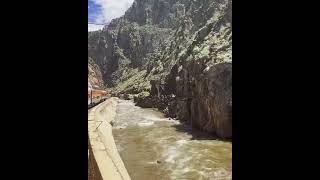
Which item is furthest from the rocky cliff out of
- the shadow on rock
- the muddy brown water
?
the muddy brown water

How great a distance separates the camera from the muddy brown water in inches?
845

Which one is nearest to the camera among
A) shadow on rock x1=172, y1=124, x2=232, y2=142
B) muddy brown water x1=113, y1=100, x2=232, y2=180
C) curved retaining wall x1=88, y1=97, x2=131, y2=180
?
curved retaining wall x1=88, y1=97, x2=131, y2=180

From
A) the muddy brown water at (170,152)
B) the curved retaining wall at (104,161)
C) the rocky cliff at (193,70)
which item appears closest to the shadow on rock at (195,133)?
the muddy brown water at (170,152)

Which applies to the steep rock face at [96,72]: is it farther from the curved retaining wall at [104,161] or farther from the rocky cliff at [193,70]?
the curved retaining wall at [104,161]

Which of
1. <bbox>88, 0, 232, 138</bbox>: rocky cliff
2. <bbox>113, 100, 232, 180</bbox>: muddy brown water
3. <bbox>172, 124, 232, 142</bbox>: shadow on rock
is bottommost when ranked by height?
<bbox>113, 100, 232, 180</bbox>: muddy brown water

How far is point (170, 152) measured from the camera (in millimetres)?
26547

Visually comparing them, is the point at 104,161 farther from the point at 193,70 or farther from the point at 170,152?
the point at 193,70

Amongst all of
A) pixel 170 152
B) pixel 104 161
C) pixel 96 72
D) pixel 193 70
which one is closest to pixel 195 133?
pixel 170 152

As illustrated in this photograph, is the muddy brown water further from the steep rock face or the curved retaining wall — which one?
the steep rock face

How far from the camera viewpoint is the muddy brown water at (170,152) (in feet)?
70.4
